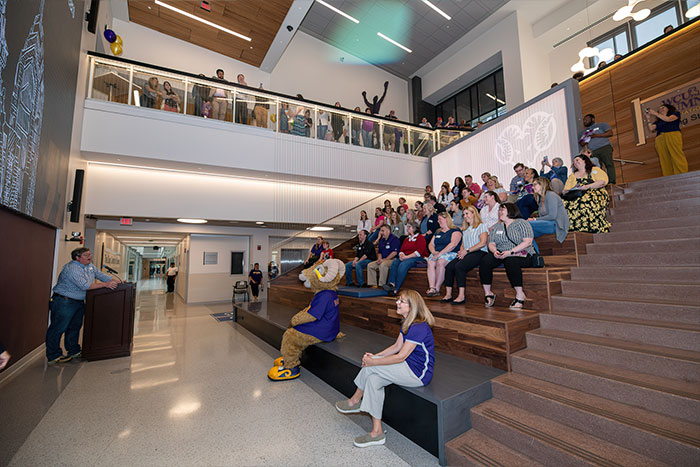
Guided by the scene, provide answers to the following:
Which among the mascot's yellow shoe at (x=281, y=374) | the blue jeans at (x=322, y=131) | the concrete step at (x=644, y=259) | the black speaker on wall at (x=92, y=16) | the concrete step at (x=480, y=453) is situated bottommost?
the mascot's yellow shoe at (x=281, y=374)

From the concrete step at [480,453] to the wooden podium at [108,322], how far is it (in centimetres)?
451

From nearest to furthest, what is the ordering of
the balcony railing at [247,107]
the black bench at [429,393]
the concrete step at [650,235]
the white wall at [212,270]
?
the black bench at [429,393]
the concrete step at [650,235]
the balcony railing at [247,107]
the white wall at [212,270]

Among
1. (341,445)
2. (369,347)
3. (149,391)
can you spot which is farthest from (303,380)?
(149,391)

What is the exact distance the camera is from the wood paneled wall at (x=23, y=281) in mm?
3377

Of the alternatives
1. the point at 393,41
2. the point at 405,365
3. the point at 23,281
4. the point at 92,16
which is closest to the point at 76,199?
the point at 23,281

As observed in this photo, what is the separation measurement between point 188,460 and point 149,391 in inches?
62.4

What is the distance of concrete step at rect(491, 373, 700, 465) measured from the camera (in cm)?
150

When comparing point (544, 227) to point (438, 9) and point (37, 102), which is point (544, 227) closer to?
point (37, 102)

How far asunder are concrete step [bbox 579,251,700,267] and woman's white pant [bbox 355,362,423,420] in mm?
2695

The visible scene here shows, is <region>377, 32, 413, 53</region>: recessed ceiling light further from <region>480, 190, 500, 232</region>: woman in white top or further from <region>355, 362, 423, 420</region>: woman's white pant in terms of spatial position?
<region>355, 362, 423, 420</region>: woman's white pant

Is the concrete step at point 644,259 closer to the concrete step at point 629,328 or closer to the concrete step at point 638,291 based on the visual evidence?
the concrete step at point 638,291

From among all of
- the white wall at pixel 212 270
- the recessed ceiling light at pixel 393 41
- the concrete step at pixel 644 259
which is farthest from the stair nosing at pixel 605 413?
the recessed ceiling light at pixel 393 41

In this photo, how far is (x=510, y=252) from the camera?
3283 millimetres

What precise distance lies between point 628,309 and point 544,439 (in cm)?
152
